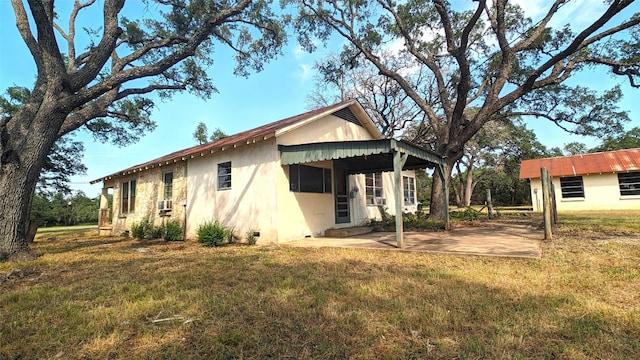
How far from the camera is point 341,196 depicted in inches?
466

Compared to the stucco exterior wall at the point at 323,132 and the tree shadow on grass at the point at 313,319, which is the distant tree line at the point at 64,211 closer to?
the stucco exterior wall at the point at 323,132

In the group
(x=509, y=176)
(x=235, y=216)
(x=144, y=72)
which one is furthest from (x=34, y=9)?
(x=509, y=176)

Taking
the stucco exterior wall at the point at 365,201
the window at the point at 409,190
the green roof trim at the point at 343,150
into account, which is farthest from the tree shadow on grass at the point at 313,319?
the window at the point at 409,190

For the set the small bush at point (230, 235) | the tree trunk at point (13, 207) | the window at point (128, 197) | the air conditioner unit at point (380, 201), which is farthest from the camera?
the air conditioner unit at point (380, 201)

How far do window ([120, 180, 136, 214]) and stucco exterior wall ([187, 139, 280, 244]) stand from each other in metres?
4.60

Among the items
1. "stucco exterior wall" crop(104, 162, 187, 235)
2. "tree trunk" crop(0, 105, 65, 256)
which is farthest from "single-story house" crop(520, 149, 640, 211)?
"tree trunk" crop(0, 105, 65, 256)

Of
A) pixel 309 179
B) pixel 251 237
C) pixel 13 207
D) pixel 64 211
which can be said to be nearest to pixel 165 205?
pixel 251 237

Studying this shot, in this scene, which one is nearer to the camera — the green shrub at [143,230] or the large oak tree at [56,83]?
the large oak tree at [56,83]

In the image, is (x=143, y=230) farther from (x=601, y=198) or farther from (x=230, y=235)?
(x=601, y=198)

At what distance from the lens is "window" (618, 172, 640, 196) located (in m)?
18.9

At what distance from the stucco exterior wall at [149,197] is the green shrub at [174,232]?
1.08 feet

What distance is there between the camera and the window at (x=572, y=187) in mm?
20281

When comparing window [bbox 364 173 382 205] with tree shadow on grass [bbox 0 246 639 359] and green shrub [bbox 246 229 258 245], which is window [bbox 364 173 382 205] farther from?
tree shadow on grass [bbox 0 246 639 359]

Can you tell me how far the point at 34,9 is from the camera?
272 inches
